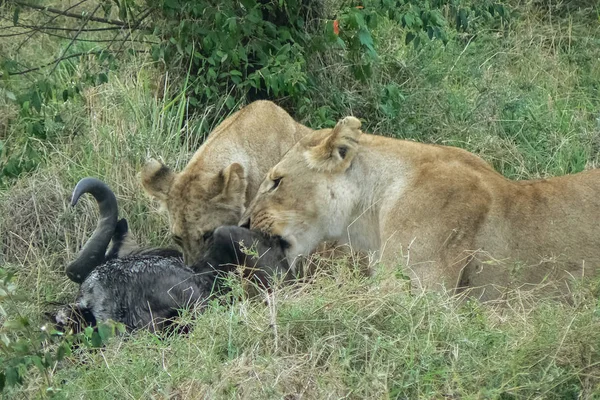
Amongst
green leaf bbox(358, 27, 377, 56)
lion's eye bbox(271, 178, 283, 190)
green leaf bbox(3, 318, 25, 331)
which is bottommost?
lion's eye bbox(271, 178, 283, 190)

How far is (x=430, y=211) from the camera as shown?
227 inches

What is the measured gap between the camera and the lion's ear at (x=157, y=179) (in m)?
6.63

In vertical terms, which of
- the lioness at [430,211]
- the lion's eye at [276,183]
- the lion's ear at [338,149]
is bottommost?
the lioness at [430,211]

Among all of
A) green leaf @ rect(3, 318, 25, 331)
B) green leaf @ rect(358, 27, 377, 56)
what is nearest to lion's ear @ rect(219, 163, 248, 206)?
green leaf @ rect(358, 27, 377, 56)

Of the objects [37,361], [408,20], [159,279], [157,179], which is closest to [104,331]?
[37,361]

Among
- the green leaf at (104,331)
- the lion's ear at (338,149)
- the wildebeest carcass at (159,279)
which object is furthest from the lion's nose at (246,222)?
the green leaf at (104,331)

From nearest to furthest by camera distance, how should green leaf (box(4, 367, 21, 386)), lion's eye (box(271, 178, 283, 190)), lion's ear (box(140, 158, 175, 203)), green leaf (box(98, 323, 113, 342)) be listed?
green leaf (box(4, 367, 21, 386)) < green leaf (box(98, 323, 113, 342)) < lion's eye (box(271, 178, 283, 190)) < lion's ear (box(140, 158, 175, 203))

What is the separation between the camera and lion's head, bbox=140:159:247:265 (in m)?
6.41

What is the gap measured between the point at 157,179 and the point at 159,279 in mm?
797

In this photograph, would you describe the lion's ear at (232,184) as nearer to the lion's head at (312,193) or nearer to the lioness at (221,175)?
the lioness at (221,175)

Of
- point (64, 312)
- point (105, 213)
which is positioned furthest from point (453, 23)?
point (64, 312)

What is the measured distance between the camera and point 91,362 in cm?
524

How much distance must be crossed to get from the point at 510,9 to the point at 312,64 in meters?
2.24

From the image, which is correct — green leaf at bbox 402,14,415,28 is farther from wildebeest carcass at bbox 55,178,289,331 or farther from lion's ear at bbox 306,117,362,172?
wildebeest carcass at bbox 55,178,289,331
